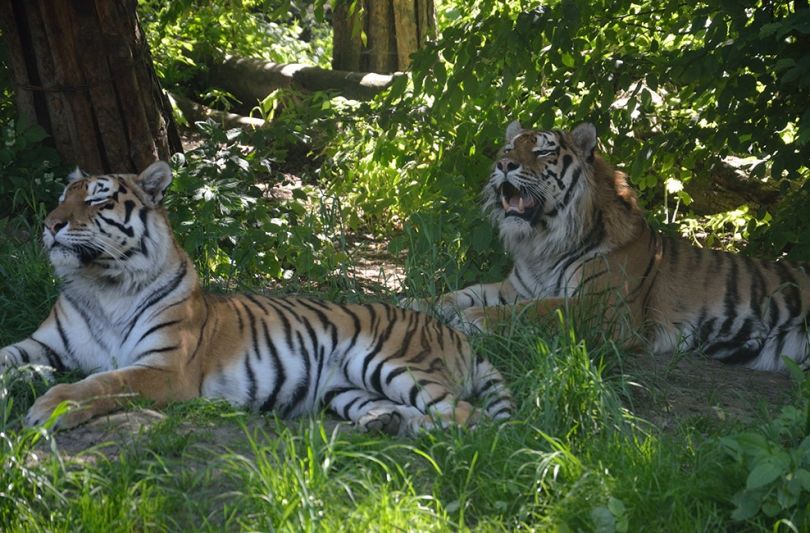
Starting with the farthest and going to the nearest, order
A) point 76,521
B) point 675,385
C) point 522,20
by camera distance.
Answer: point 522,20, point 675,385, point 76,521

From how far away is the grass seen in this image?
11.0 feet

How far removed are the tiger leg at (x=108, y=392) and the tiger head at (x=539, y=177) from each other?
2.24m

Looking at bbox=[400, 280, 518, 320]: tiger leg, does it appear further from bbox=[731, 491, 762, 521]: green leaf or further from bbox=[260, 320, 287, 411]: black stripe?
bbox=[731, 491, 762, 521]: green leaf

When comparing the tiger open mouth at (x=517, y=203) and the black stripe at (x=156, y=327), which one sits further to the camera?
the tiger open mouth at (x=517, y=203)

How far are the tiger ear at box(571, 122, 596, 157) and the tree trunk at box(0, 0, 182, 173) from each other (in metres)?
2.56

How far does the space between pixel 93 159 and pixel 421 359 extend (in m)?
3.01

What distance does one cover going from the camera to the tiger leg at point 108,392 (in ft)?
13.4

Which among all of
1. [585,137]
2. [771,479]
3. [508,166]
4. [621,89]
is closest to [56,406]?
[771,479]

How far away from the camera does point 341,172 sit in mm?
8625

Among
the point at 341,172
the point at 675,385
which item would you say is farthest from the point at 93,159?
the point at 675,385

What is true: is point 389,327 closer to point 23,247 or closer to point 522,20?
point 522,20

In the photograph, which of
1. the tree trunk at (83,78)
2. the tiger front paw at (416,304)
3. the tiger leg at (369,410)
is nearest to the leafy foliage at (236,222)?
the tree trunk at (83,78)

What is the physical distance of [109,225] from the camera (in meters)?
4.72

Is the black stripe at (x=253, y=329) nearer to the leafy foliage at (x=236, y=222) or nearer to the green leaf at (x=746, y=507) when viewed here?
the leafy foliage at (x=236, y=222)
